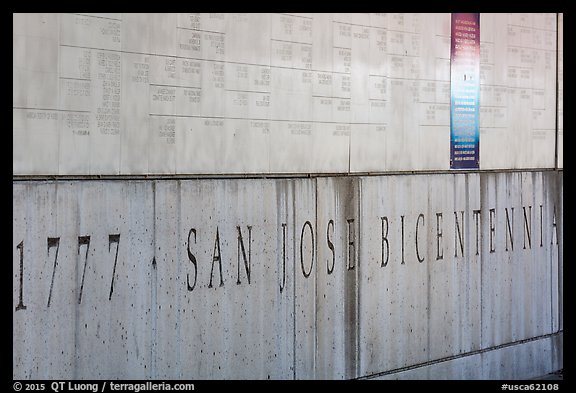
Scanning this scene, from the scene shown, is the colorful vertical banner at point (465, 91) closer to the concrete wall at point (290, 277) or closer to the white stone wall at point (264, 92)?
the white stone wall at point (264, 92)

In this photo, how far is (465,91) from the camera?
28.4 ft

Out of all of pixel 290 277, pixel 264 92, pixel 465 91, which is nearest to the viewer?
pixel 264 92

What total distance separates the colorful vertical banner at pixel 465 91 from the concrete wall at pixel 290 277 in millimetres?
258

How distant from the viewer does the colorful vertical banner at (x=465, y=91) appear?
855 centimetres

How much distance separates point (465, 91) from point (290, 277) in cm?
269

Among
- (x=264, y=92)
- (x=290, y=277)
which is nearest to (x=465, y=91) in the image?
(x=264, y=92)

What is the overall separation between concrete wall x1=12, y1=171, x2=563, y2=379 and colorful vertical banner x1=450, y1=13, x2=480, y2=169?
0.85ft

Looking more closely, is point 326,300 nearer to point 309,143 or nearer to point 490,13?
point 309,143

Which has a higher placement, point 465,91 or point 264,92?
point 465,91

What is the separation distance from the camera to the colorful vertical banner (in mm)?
8555

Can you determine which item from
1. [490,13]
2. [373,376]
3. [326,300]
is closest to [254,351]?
[326,300]

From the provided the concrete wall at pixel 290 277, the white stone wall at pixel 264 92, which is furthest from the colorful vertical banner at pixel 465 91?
the concrete wall at pixel 290 277

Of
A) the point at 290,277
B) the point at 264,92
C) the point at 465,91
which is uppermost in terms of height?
the point at 465,91

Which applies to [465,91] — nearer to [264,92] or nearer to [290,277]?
[264,92]
